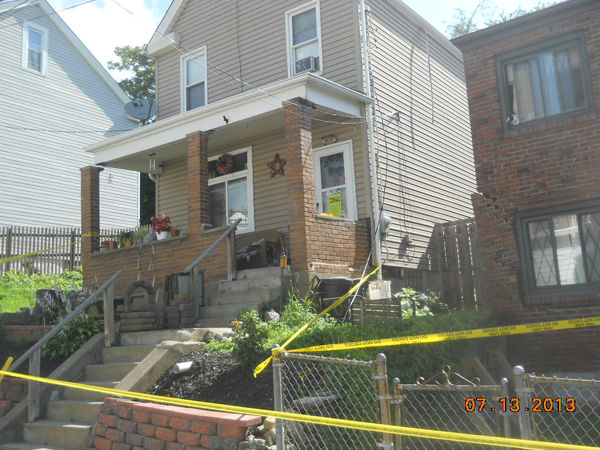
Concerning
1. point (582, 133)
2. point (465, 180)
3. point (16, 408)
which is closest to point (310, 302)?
point (16, 408)

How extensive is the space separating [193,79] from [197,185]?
529 cm

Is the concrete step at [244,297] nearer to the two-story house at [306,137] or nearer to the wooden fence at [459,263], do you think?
the two-story house at [306,137]

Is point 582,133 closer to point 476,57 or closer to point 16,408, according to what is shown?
point 476,57

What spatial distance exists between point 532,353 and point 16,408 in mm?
Answer: 7100

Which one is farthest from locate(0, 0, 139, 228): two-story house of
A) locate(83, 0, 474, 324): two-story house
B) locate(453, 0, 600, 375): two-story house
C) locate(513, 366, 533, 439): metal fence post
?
locate(513, 366, 533, 439): metal fence post

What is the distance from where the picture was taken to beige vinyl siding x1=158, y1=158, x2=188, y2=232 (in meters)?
15.2

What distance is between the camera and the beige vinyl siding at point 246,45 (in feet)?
41.5

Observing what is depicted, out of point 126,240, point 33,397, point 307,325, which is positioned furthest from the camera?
point 126,240

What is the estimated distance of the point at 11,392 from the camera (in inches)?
315

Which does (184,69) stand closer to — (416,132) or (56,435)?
(416,132)

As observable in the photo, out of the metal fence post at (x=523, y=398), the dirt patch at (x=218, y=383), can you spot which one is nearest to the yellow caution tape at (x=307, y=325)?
the dirt patch at (x=218, y=383)

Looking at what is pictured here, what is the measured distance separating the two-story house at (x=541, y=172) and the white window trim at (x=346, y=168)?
2.80 m

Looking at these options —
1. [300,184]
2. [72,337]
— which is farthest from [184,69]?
[72,337]

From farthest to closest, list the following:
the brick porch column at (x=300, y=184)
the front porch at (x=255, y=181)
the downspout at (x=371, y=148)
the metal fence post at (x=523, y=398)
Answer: the downspout at (x=371, y=148)
the front porch at (x=255, y=181)
the brick porch column at (x=300, y=184)
the metal fence post at (x=523, y=398)
